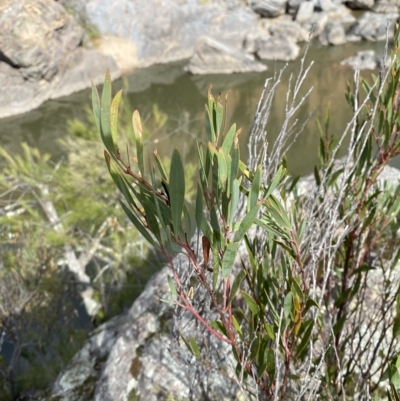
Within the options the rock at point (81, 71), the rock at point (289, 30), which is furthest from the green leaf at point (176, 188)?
the rock at point (289, 30)

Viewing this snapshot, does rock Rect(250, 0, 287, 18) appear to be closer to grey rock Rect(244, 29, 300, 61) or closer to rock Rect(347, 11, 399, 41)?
grey rock Rect(244, 29, 300, 61)

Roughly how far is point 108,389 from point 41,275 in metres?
2.06

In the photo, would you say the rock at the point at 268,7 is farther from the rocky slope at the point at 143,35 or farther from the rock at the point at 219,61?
the rock at the point at 219,61

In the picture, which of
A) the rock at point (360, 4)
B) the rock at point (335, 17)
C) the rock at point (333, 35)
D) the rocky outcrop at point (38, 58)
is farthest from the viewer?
the rock at point (360, 4)

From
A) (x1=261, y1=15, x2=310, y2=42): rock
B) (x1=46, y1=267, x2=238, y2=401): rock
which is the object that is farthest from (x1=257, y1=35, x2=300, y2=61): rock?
(x1=46, y1=267, x2=238, y2=401): rock

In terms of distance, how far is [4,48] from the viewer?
7547 millimetres

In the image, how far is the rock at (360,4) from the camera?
11.6 m

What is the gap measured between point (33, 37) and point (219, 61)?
12.3ft

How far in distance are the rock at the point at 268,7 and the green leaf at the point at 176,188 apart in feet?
40.5

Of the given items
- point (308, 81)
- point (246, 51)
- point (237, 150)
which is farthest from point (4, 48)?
point (237, 150)

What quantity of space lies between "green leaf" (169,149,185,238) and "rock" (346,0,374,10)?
13.4m

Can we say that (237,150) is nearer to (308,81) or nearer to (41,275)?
(41,275)

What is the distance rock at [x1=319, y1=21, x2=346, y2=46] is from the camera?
984cm

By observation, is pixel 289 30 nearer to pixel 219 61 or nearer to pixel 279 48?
A: pixel 279 48
